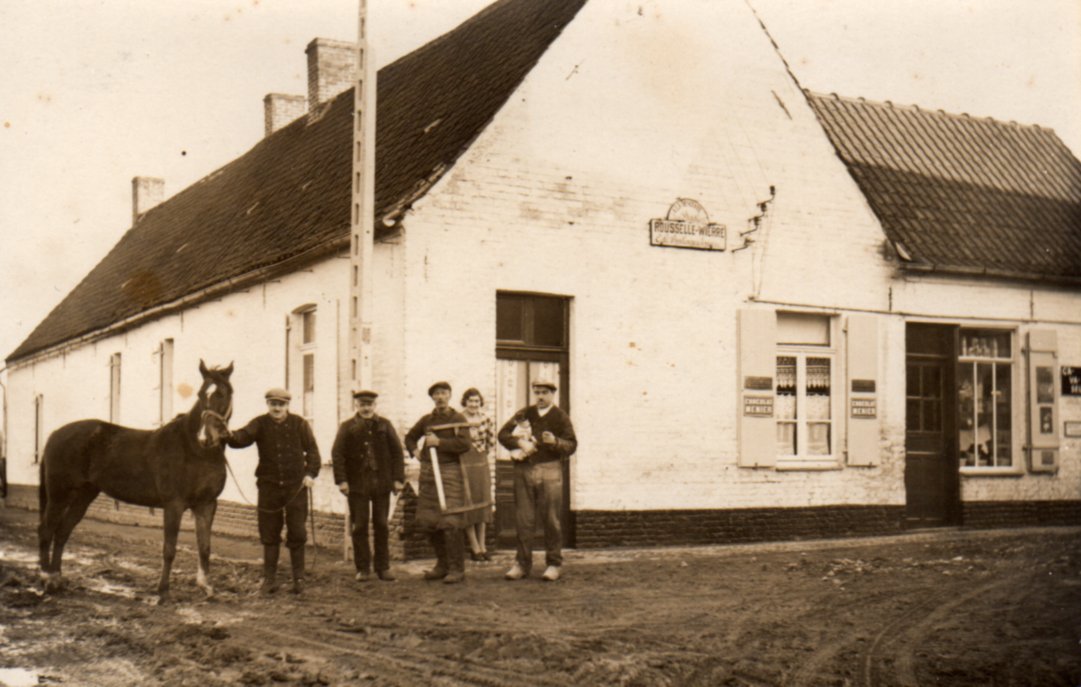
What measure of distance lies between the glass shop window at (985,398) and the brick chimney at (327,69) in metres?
11.3

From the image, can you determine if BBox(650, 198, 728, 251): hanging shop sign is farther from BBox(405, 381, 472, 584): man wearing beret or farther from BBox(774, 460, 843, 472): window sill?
BBox(405, 381, 472, 584): man wearing beret

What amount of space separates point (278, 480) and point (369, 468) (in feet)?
3.39

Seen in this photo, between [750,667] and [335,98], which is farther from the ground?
[335,98]

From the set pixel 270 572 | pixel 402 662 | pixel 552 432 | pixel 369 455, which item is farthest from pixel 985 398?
pixel 402 662

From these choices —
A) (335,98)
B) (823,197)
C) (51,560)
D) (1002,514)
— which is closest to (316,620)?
(51,560)

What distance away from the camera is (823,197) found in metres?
16.0

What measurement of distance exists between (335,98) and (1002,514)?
12372mm

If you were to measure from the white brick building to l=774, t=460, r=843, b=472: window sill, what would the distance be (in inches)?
1.4

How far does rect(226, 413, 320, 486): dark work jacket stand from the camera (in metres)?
10.8

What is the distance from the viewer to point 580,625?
8953mm

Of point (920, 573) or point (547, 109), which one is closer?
point (920, 573)

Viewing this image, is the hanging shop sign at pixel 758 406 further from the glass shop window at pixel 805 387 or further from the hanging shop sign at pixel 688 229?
the hanging shop sign at pixel 688 229

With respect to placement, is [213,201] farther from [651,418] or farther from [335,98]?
[651,418]

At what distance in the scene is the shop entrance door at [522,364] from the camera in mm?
13875
